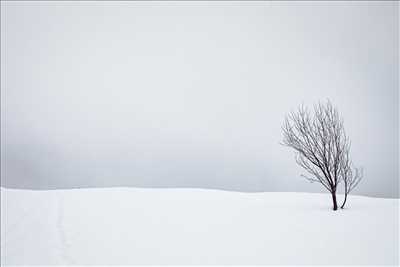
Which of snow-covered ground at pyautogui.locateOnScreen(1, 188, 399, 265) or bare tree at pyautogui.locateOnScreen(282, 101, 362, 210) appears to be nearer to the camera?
snow-covered ground at pyautogui.locateOnScreen(1, 188, 399, 265)

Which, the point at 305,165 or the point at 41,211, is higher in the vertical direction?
the point at 305,165

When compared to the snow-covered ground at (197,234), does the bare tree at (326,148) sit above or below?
above

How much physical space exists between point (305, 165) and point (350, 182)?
1970 millimetres

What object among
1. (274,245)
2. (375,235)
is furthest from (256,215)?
(375,235)

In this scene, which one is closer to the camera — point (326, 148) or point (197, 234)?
point (197, 234)

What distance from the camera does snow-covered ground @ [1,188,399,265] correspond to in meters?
7.21

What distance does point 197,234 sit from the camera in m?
9.05

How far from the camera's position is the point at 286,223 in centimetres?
983

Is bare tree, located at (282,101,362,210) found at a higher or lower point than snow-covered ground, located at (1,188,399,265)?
higher

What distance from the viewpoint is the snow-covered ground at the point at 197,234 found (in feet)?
23.7

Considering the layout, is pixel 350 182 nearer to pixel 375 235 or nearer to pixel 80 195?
pixel 375 235

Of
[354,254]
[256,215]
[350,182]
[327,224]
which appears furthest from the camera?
[350,182]

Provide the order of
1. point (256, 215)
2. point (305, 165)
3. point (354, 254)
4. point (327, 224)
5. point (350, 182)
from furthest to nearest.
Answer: point (305, 165) → point (350, 182) → point (256, 215) → point (327, 224) → point (354, 254)

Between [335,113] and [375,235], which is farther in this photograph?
[335,113]
